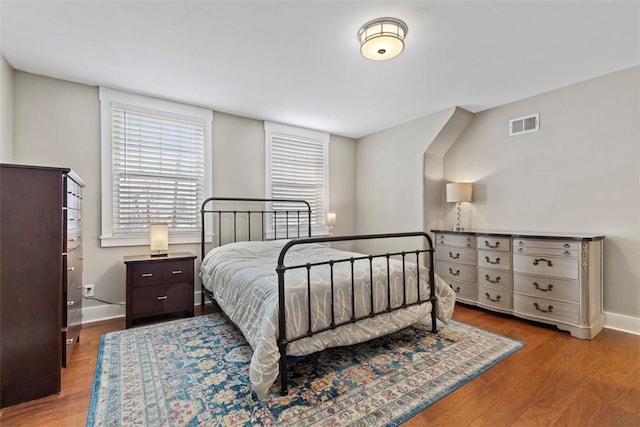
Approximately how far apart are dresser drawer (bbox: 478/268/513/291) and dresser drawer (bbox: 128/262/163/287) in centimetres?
352

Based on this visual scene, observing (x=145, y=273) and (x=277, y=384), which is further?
(x=145, y=273)

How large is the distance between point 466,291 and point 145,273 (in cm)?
358

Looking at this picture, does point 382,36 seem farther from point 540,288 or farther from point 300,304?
point 540,288

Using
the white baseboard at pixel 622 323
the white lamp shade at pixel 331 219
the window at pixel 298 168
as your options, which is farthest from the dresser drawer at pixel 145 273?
the white baseboard at pixel 622 323

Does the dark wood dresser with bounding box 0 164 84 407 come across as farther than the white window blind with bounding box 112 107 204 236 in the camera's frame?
No

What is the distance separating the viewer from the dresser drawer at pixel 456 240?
11.3ft

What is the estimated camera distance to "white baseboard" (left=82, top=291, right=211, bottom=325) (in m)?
3.01

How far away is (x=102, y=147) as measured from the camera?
308 centimetres

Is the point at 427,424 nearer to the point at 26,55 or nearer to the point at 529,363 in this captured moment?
the point at 529,363

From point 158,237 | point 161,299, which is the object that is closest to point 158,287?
point 161,299

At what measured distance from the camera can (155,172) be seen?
3.36 m

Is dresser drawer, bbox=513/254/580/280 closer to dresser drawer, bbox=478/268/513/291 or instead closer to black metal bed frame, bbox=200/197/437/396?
dresser drawer, bbox=478/268/513/291

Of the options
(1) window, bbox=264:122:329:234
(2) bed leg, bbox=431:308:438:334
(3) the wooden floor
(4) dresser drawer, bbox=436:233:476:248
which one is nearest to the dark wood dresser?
(3) the wooden floor

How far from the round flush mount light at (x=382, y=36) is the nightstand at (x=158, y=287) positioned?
2.66 metres
